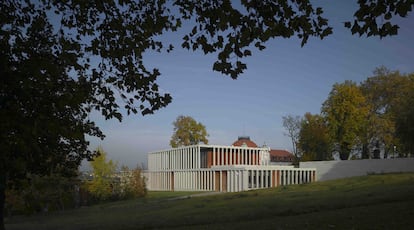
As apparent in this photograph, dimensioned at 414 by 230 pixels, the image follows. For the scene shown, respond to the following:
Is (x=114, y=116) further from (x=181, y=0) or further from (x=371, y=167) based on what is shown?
(x=371, y=167)

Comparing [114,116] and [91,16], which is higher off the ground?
[91,16]

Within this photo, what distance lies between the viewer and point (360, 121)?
5041 centimetres

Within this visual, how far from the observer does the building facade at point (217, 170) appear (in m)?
53.3

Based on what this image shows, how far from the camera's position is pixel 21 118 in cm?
717

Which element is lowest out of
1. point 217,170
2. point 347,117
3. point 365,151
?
point 217,170

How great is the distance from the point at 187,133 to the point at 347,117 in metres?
26.4

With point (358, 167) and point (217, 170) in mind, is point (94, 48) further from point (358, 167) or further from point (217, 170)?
point (217, 170)

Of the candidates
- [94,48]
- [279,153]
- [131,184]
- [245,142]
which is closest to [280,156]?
[279,153]

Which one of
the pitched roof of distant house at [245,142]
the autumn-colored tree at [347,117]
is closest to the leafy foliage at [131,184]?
the autumn-colored tree at [347,117]

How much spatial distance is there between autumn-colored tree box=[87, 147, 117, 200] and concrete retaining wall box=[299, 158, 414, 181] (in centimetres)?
2545

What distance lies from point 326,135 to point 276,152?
51857mm

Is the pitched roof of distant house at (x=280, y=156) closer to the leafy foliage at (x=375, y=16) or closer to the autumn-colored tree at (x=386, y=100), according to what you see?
the autumn-colored tree at (x=386, y=100)

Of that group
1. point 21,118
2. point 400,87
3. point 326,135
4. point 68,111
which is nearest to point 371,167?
point 326,135

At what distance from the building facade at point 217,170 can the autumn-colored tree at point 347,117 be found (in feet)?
21.0
